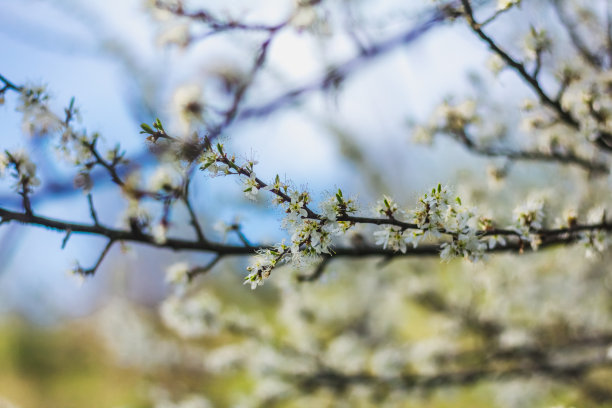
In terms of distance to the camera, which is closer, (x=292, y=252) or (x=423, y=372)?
(x=292, y=252)

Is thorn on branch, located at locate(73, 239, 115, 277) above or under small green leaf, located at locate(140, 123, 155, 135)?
under

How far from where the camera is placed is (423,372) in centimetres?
362

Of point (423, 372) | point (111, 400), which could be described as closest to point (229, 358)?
point (423, 372)

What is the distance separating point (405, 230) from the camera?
1321mm

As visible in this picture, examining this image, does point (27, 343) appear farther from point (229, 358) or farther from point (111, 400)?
point (229, 358)

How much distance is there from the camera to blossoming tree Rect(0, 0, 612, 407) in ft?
4.25

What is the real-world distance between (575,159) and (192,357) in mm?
5157

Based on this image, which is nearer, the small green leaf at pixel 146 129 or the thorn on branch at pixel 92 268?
the small green leaf at pixel 146 129

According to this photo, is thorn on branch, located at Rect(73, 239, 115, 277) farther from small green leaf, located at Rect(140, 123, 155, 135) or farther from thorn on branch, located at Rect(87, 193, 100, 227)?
small green leaf, located at Rect(140, 123, 155, 135)

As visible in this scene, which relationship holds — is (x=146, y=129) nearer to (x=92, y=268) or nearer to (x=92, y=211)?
(x=92, y=211)

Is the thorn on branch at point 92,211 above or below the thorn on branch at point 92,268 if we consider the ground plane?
above

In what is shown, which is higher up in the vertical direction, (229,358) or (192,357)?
(192,357)

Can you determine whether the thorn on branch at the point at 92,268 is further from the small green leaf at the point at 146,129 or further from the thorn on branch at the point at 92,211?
the small green leaf at the point at 146,129

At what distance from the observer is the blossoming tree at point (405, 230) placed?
1.30 m
